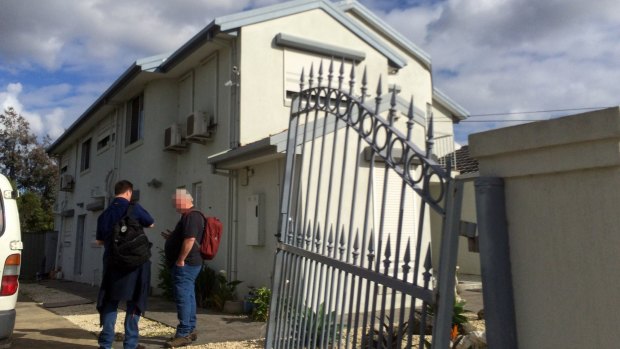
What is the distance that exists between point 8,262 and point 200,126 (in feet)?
19.1

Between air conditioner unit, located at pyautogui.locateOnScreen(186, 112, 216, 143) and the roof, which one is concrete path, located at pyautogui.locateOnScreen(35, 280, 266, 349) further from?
the roof

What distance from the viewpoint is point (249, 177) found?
9281 millimetres

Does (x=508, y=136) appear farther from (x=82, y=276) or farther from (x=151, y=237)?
(x=82, y=276)

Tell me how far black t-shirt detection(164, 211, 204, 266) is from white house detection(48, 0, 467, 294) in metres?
2.06

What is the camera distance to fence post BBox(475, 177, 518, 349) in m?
2.14

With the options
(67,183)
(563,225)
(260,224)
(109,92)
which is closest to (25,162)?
(67,183)

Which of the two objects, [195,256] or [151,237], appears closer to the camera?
[195,256]

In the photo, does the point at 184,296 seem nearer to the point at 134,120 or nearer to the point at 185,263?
the point at 185,263

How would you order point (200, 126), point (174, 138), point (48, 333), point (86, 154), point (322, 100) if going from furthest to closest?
point (86, 154), point (174, 138), point (200, 126), point (48, 333), point (322, 100)

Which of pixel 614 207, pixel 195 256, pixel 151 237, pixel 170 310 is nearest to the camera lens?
pixel 614 207

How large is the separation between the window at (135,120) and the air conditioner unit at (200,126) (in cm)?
315

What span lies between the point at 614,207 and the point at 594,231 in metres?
0.12

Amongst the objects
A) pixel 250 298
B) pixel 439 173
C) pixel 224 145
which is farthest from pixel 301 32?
pixel 439 173

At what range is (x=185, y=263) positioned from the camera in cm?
594
